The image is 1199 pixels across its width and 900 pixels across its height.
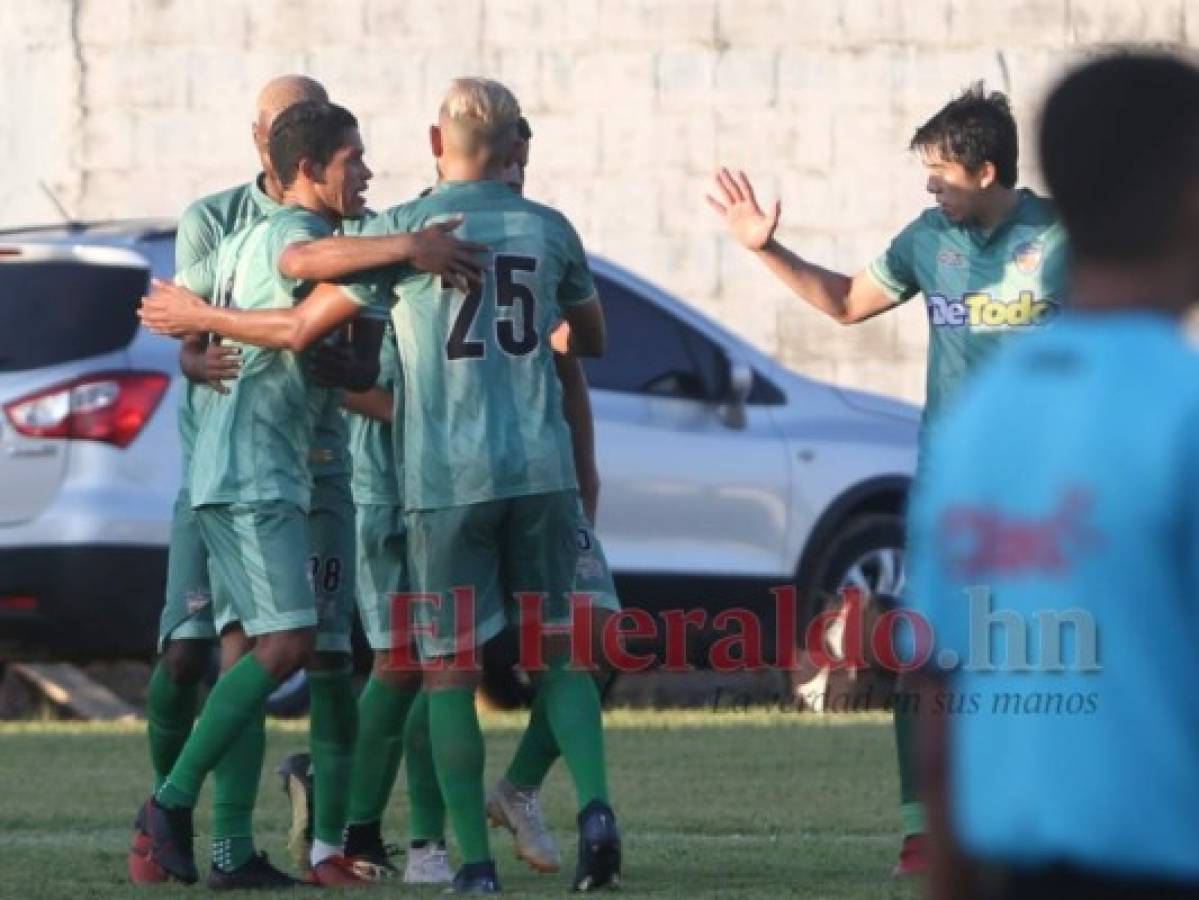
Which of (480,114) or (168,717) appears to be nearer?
(480,114)

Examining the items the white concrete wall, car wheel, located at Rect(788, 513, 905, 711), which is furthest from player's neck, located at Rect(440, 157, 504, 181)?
the white concrete wall

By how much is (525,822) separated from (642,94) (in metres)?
9.66

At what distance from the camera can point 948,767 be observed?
3.23 meters

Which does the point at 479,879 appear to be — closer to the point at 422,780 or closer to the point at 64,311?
the point at 422,780

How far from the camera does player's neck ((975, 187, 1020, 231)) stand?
766cm

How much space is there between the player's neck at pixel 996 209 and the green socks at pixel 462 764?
5.41 feet

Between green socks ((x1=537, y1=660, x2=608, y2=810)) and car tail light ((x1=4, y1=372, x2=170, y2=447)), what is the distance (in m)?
4.79

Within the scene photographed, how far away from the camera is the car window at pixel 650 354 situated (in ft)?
43.7

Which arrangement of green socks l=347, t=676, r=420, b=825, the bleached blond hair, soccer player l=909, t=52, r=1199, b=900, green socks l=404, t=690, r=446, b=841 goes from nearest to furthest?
1. soccer player l=909, t=52, r=1199, b=900
2. the bleached blond hair
3. green socks l=404, t=690, r=446, b=841
4. green socks l=347, t=676, r=420, b=825

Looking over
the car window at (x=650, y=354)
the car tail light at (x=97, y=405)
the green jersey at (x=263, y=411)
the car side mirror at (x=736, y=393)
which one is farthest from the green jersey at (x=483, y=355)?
the car side mirror at (x=736, y=393)

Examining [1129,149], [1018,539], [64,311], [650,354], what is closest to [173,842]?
[1018,539]

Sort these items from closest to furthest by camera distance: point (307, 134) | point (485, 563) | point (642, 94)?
point (485, 563), point (307, 134), point (642, 94)

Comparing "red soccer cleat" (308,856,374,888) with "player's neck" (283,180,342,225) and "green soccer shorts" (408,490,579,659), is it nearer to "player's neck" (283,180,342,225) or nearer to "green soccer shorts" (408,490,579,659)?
"green soccer shorts" (408,490,579,659)

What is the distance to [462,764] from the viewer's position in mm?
7172
